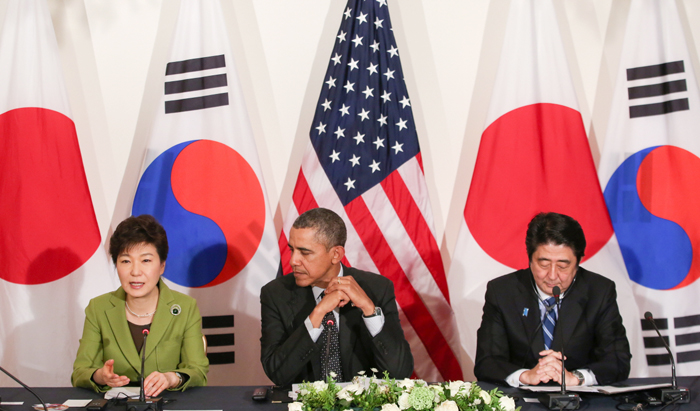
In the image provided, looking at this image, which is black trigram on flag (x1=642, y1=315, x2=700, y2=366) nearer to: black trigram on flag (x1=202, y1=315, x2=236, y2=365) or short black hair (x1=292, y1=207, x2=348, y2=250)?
short black hair (x1=292, y1=207, x2=348, y2=250)

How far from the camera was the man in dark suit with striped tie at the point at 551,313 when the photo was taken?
2.70m

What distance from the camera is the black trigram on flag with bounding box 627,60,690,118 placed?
366 centimetres

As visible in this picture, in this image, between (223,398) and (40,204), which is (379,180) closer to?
(223,398)

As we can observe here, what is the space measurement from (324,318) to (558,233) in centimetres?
114

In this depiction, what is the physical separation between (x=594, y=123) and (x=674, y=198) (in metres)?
0.82

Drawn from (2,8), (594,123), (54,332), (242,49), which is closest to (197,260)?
(54,332)

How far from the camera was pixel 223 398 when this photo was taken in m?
2.28

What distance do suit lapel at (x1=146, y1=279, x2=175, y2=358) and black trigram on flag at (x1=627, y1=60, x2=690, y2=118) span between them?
299cm

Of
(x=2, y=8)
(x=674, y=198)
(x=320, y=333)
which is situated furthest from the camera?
(x=2, y=8)

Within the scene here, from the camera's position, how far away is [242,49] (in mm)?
4176

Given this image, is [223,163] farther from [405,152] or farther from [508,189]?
[508,189]

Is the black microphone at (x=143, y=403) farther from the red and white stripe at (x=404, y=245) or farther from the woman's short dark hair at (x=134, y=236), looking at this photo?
the red and white stripe at (x=404, y=245)

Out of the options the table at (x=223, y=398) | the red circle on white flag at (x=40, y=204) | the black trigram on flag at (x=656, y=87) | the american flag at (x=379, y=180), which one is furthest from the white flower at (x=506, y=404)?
the red circle on white flag at (x=40, y=204)

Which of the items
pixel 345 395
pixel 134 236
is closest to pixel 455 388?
pixel 345 395
